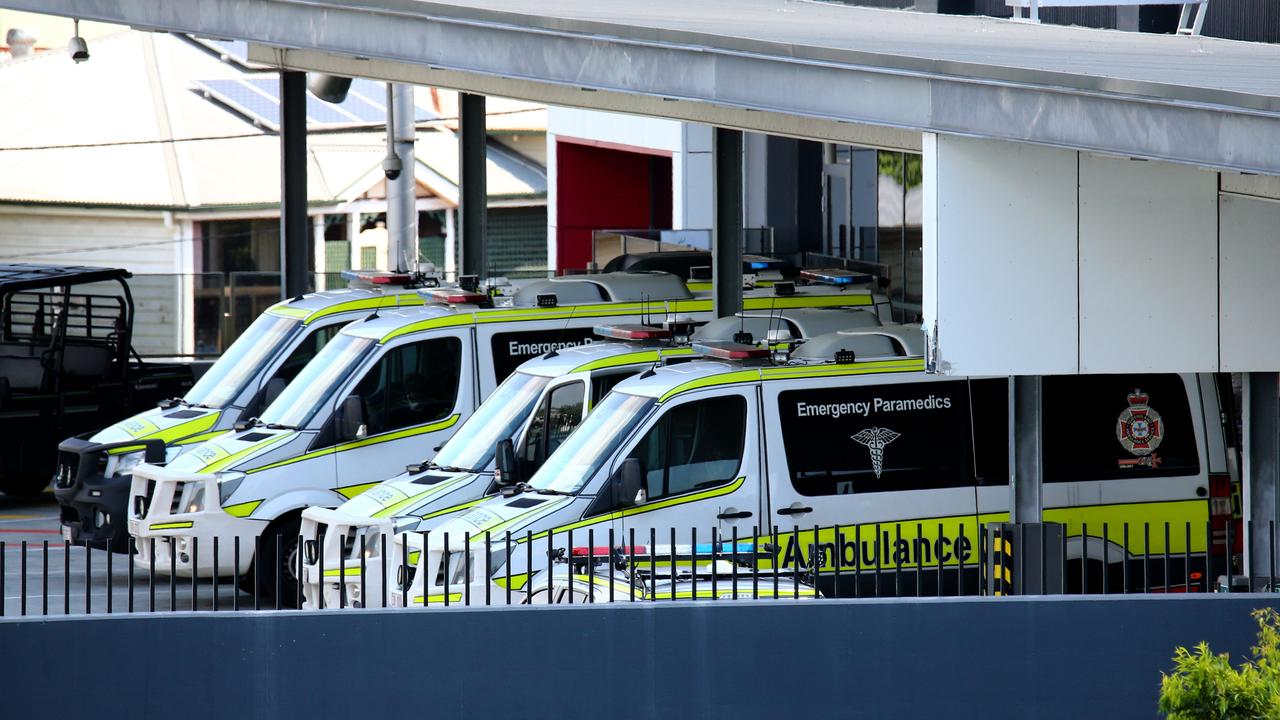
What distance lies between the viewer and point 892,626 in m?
8.90

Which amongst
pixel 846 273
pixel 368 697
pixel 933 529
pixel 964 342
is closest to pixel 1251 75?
pixel 964 342

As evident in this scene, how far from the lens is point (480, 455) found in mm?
12945

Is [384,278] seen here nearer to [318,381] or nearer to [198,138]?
[318,381]

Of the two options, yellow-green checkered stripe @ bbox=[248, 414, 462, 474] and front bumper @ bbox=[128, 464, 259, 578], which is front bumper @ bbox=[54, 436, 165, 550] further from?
yellow-green checkered stripe @ bbox=[248, 414, 462, 474]

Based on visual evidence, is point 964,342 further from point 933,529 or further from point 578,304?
point 578,304

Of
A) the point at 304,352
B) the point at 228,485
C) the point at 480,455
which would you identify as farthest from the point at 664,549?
the point at 304,352

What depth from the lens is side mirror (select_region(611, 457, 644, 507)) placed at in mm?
11281

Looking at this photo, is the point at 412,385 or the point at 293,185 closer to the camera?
the point at 412,385

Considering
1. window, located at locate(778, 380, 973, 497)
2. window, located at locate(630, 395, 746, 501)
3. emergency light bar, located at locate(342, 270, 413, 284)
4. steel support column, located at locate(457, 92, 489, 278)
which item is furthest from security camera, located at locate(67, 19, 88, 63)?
window, located at locate(778, 380, 973, 497)

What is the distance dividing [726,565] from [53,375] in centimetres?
1184

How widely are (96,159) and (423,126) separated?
8.71 meters

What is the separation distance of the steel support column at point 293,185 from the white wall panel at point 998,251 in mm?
13012

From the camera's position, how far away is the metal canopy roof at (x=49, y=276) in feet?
65.3

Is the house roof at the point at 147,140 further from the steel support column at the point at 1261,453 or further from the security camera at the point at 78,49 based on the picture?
the steel support column at the point at 1261,453
